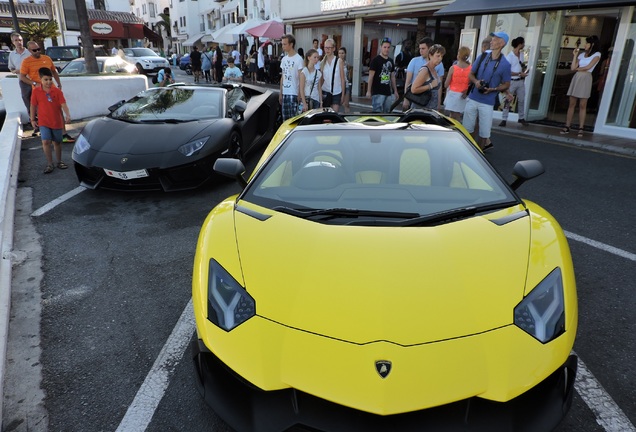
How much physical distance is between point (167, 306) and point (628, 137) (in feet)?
32.9

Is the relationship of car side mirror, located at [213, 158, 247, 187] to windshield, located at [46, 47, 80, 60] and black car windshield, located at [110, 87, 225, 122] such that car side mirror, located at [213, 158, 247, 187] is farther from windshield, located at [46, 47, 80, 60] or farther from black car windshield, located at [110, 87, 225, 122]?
windshield, located at [46, 47, 80, 60]

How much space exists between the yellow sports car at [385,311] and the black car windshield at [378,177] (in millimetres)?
16

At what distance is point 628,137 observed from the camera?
905 cm

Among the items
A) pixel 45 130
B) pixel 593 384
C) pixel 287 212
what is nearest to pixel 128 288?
pixel 287 212

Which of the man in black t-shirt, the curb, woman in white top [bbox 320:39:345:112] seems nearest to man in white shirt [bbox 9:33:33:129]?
the curb

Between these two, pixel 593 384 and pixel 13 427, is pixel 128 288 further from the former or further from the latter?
pixel 593 384

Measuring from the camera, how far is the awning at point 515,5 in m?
8.30

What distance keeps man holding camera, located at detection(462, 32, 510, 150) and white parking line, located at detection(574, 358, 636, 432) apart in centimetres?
514

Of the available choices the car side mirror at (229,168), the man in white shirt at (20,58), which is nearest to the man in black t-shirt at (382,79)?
the car side mirror at (229,168)

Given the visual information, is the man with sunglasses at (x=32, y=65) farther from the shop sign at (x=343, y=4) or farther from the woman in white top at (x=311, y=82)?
the shop sign at (x=343, y=4)

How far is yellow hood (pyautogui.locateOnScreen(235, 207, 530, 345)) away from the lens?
1663mm

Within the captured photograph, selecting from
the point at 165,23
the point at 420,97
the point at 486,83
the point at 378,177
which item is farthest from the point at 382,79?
the point at 165,23

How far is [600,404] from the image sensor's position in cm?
216

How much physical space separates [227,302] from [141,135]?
400 cm
